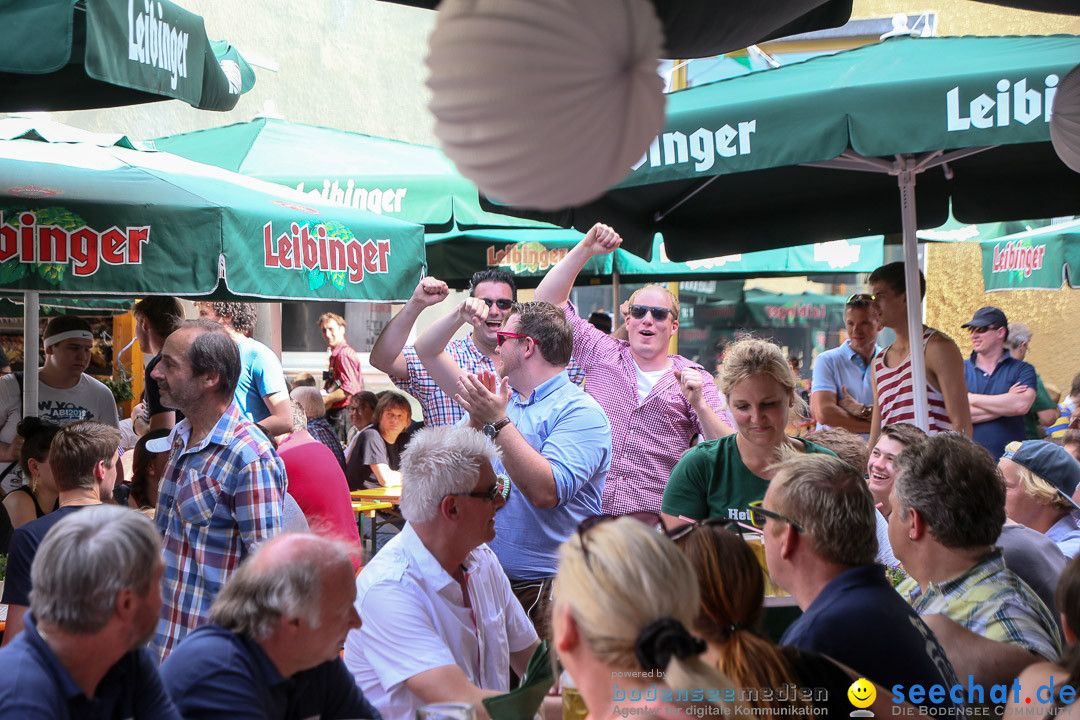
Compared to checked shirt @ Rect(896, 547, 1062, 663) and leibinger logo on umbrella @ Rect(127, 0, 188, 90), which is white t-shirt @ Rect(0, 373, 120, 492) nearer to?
leibinger logo on umbrella @ Rect(127, 0, 188, 90)

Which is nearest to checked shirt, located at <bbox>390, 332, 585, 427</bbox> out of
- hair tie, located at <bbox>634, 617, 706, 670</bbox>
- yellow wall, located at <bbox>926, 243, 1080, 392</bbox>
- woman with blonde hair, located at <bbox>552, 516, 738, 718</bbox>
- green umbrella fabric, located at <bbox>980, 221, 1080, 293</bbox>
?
woman with blonde hair, located at <bbox>552, 516, 738, 718</bbox>

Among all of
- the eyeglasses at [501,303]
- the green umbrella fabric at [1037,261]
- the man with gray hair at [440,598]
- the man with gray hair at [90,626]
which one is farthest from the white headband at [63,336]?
the green umbrella fabric at [1037,261]

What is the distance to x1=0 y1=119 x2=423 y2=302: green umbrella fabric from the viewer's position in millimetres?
3775

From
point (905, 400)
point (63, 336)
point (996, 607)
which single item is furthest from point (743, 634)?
point (63, 336)

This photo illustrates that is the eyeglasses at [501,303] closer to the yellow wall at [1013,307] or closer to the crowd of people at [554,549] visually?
the crowd of people at [554,549]

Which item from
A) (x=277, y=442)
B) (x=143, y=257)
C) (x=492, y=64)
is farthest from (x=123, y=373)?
(x=492, y=64)

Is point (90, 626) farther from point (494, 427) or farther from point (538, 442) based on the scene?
point (538, 442)

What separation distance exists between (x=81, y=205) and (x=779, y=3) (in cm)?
279

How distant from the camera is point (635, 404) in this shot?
4.37 metres

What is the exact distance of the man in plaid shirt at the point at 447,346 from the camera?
14.2ft

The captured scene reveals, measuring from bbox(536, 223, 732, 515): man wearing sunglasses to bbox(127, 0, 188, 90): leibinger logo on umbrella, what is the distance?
1.80 metres

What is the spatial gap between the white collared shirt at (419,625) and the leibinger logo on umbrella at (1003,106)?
2.23 meters

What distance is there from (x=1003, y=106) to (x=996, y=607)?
182 cm

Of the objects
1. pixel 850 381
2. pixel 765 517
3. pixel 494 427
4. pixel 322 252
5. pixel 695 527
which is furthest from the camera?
pixel 850 381
